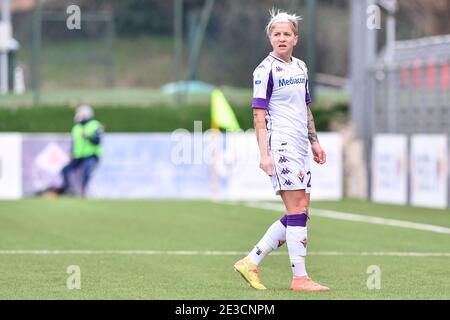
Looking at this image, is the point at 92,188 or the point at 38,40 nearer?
→ the point at 92,188

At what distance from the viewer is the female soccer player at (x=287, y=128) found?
32.6 ft

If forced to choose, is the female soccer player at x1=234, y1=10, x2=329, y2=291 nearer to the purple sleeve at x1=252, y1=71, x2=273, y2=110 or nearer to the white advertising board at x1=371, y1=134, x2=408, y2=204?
the purple sleeve at x1=252, y1=71, x2=273, y2=110

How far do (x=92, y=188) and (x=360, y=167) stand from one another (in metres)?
5.79

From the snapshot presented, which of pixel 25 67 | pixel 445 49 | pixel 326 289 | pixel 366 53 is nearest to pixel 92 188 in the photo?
pixel 25 67

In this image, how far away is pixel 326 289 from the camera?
1009 centimetres

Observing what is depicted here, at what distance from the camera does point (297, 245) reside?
1009cm

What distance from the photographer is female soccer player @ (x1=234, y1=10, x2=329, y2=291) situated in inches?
391

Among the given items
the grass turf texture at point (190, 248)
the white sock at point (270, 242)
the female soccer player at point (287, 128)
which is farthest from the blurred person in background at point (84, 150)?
the female soccer player at point (287, 128)

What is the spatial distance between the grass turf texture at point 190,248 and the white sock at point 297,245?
0.66ft

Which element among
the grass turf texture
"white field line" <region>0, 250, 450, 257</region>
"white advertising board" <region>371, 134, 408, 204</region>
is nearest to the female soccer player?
the grass turf texture

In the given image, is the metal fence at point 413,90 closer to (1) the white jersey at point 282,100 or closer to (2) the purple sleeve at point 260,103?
(1) the white jersey at point 282,100

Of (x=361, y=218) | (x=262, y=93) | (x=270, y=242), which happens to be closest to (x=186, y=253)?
(x=270, y=242)
